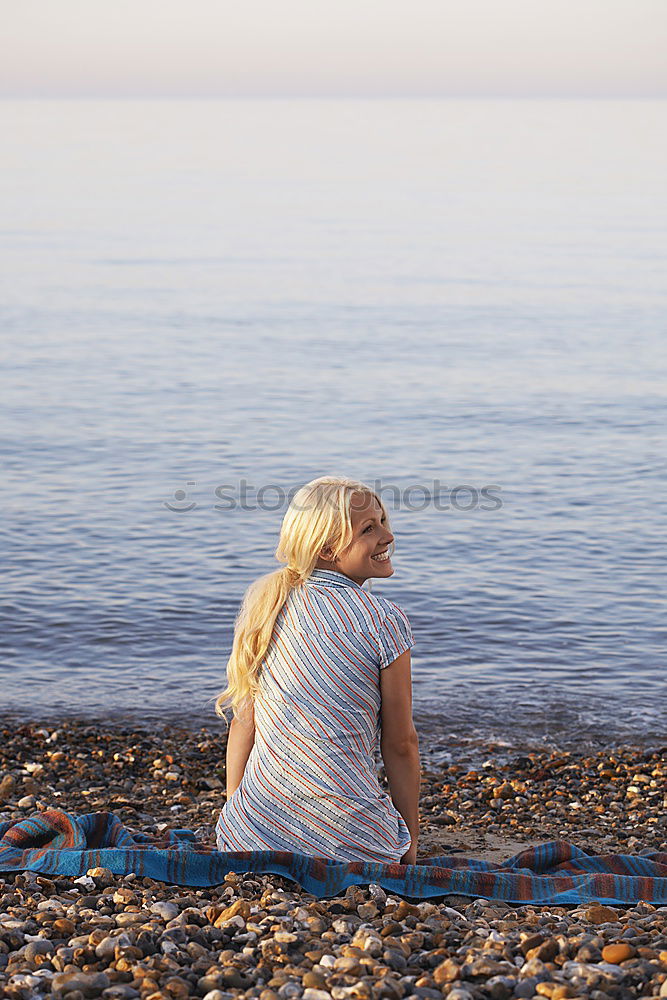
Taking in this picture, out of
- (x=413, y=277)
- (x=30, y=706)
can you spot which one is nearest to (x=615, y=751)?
(x=30, y=706)

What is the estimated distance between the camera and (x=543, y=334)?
29.8 m

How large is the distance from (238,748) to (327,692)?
688mm

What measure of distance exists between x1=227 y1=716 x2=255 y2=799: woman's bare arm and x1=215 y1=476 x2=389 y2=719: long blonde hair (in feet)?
1.01

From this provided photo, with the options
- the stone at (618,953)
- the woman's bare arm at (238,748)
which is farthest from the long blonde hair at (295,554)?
the stone at (618,953)

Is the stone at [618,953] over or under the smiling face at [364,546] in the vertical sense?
under

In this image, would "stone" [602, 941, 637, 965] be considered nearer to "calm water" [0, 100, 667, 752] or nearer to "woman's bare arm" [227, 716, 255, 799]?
"woman's bare arm" [227, 716, 255, 799]

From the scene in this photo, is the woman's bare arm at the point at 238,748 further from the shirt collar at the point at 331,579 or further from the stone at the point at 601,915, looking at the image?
the stone at the point at 601,915

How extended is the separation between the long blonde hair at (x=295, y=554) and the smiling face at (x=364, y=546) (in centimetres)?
3

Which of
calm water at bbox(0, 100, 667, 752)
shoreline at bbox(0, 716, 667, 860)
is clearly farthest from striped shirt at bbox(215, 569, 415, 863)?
calm water at bbox(0, 100, 667, 752)

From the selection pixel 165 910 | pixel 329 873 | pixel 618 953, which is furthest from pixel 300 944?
pixel 618 953

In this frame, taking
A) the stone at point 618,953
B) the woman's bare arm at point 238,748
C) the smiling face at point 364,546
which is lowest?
the stone at point 618,953

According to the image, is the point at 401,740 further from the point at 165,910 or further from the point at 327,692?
the point at 165,910

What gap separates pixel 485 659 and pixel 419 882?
6650 millimetres

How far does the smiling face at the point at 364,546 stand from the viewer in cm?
522
